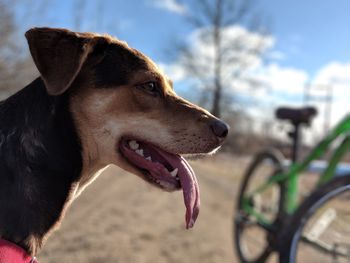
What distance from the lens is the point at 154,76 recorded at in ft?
9.78

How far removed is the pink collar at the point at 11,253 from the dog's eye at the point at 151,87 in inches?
45.6

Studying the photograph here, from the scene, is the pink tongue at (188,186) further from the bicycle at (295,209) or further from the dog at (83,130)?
the bicycle at (295,209)

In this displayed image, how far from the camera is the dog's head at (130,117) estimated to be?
2744mm

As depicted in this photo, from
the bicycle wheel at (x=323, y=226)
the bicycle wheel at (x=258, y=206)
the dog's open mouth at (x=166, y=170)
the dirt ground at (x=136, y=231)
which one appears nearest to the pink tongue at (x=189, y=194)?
the dog's open mouth at (x=166, y=170)

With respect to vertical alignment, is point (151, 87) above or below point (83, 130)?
above

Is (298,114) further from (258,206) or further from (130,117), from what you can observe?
(130,117)

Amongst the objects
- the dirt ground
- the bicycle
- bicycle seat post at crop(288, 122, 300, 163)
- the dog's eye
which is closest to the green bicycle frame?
the bicycle

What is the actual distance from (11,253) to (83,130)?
77 cm

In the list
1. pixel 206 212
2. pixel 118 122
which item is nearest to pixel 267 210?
pixel 206 212

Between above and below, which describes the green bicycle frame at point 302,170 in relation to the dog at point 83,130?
below

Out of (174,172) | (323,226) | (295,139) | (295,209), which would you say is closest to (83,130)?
(174,172)

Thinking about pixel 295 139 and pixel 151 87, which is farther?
pixel 295 139

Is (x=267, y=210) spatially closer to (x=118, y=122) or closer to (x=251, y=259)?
(x=251, y=259)

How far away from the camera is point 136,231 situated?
685 centimetres
